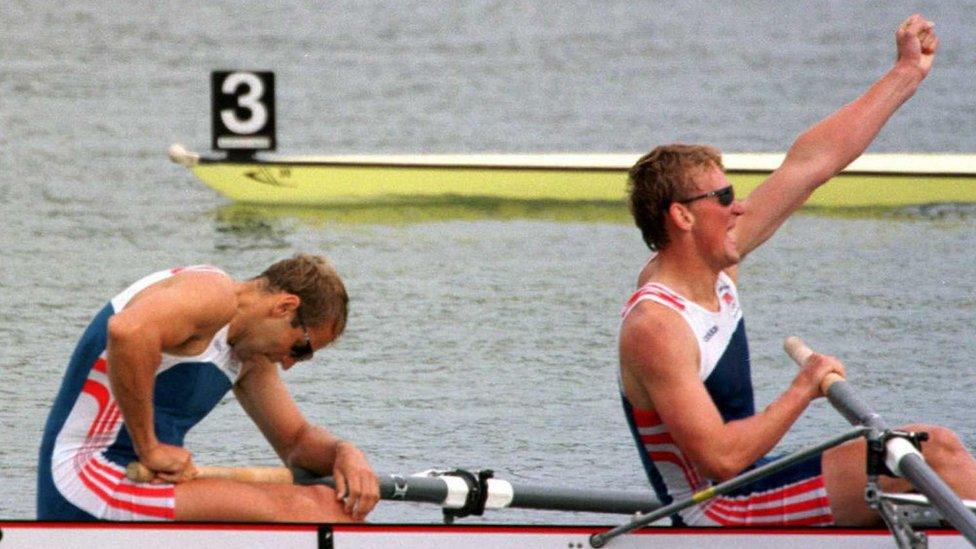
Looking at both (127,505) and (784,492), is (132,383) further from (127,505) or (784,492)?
(784,492)

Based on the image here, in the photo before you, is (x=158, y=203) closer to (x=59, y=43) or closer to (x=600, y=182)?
(x=600, y=182)

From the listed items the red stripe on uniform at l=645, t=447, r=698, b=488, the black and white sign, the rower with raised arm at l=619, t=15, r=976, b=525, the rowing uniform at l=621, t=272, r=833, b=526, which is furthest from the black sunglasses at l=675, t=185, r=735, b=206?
the black and white sign

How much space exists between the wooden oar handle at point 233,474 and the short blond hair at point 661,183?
109 cm

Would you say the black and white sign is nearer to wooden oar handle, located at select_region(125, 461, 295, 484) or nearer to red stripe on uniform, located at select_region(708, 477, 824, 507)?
wooden oar handle, located at select_region(125, 461, 295, 484)

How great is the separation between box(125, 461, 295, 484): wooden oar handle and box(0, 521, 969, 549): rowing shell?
9.3 inches

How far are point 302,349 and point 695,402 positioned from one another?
3.22ft

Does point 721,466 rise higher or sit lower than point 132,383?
lower

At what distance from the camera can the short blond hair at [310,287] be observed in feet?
17.4

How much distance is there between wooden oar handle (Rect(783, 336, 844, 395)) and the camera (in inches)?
200

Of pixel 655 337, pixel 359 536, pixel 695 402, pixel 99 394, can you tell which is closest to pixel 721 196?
pixel 655 337

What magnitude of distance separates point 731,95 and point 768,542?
16.9 metres

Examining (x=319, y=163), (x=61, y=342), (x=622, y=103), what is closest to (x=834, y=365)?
(x=61, y=342)

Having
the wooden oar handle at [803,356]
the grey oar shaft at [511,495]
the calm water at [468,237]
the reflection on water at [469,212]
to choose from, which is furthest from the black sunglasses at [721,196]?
the reflection on water at [469,212]

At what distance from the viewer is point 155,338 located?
5.08m
